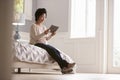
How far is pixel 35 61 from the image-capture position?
445 centimetres

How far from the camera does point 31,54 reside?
14.4ft

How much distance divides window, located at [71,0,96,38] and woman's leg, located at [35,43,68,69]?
1.73 meters

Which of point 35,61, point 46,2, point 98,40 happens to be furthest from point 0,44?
point 46,2

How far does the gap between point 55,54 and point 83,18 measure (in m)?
1.93

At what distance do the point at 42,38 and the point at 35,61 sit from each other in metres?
0.35

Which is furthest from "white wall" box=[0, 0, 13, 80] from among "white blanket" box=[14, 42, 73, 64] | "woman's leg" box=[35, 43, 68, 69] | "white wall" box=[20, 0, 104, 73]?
"white wall" box=[20, 0, 104, 73]

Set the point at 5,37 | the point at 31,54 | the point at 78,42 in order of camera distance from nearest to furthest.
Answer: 1. the point at 5,37
2. the point at 31,54
3. the point at 78,42

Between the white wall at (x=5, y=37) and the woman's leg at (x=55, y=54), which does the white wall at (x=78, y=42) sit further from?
the white wall at (x=5, y=37)

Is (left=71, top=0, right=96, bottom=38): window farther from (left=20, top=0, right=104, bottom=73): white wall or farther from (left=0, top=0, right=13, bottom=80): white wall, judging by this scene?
(left=0, top=0, right=13, bottom=80): white wall

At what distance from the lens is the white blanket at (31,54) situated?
168 inches

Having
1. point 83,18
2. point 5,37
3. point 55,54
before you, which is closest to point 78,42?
point 83,18

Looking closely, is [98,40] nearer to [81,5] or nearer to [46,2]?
[81,5]

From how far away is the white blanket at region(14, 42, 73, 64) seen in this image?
4.28 metres

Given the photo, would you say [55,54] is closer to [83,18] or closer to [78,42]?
[78,42]
